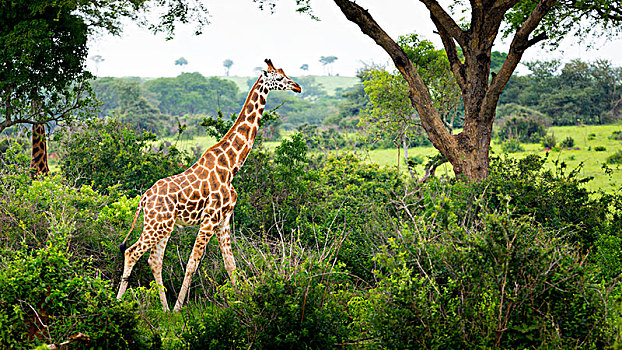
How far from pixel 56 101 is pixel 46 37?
5.91 ft

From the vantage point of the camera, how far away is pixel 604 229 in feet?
29.1

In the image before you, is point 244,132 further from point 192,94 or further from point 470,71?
point 192,94

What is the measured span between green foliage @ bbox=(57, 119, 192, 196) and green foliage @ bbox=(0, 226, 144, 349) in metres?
6.36

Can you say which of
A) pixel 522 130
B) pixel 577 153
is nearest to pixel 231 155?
pixel 577 153

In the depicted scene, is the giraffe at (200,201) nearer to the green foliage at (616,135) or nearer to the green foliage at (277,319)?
the green foliage at (277,319)

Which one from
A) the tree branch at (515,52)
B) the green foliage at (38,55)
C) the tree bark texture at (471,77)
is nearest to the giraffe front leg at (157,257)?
the green foliage at (38,55)

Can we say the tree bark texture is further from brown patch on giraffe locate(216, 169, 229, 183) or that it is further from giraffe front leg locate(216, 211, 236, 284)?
giraffe front leg locate(216, 211, 236, 284)

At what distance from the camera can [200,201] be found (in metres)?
6.76

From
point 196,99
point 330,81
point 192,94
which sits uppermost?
point 330,81

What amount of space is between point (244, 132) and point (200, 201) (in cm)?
116

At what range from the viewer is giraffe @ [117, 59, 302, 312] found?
6.48 m

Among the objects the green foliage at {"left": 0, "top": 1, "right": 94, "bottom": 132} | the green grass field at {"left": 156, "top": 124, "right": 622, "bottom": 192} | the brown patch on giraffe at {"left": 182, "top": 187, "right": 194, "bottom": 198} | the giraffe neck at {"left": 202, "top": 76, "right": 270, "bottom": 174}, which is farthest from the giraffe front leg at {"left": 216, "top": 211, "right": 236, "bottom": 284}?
the green grass field at {"left": 156, "top": 124, "right": 622, "bottom": 192}

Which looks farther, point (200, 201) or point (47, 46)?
point (47, 46)

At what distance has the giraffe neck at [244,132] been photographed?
7145 mm
